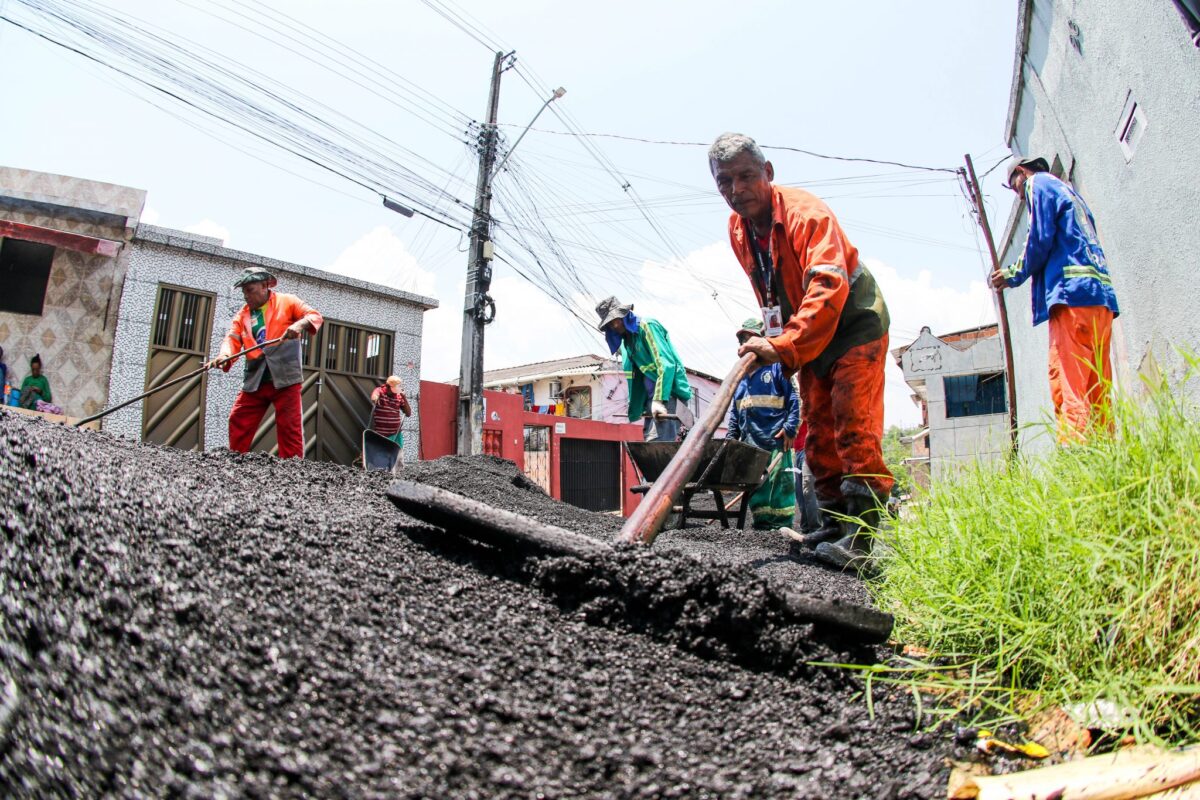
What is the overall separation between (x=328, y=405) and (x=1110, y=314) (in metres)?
10.1

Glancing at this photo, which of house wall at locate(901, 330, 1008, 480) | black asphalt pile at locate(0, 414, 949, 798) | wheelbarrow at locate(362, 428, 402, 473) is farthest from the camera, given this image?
house wall at locate(901, 330, 1008, 480)

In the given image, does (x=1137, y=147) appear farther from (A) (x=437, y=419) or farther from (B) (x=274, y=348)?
(A) (x=437, y=419)

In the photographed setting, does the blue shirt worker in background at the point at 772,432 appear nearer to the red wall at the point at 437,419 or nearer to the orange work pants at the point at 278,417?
the orange work pants at the point at 278,417

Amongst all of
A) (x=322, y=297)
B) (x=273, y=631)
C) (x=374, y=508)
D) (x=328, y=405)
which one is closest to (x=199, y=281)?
(x=322, y=297)

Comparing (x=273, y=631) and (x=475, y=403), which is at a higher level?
(x=475, y=403)

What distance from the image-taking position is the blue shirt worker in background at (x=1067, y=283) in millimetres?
3035

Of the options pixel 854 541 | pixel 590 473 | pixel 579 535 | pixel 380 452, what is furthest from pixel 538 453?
pixel 579 535

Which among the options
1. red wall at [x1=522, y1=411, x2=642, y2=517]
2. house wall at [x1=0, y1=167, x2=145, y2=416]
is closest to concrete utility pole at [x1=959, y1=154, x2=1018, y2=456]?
red wall at [x1=522, y1=411, x2=642, y2=517]

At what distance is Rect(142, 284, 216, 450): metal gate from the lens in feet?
28.9

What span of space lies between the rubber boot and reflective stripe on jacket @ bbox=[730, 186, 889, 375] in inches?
22.1

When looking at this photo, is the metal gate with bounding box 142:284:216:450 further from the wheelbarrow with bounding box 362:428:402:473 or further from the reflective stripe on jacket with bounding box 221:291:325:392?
the reflective stripe on jacket with bounding box 221:291:325:392

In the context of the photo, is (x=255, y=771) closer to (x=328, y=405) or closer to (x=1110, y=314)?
(x=1110, y=314)

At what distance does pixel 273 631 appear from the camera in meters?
1.09

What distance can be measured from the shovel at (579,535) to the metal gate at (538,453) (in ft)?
41.7
